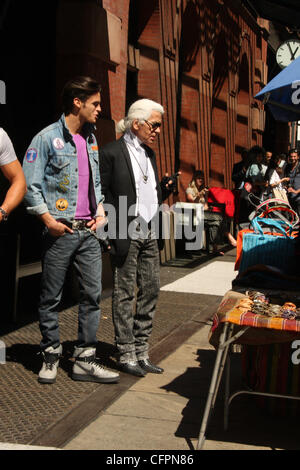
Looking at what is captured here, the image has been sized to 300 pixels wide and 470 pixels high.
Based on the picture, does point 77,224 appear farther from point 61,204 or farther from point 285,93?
point 285,93

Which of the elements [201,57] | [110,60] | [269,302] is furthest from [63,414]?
[201,57]

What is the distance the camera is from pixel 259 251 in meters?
5.96

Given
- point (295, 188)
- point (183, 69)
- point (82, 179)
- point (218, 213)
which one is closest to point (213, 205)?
point (218, 213)

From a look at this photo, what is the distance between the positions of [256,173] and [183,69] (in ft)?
13.3

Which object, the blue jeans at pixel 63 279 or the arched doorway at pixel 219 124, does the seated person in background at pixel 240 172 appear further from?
the blue jeans at pixel 63 279

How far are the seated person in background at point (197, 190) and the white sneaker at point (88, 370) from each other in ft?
31.4

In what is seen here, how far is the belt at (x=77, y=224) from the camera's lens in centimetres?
541

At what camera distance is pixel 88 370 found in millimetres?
5559

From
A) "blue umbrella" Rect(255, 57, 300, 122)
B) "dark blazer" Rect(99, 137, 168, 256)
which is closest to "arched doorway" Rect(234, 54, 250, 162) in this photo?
"blue umbrella" Rect(255, 57, 300, 122)

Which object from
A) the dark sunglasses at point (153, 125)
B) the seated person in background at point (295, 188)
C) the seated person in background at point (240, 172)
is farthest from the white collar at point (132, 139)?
→ the seated person in background at point (240, 172)

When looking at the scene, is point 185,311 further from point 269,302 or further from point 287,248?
point 269,302

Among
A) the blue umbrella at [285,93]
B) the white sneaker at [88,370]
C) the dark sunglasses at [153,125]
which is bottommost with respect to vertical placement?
the white sneaker at [88,370]

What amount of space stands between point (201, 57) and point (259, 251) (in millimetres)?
12002

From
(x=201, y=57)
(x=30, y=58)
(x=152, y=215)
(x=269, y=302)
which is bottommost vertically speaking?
(x=269, y=302)
